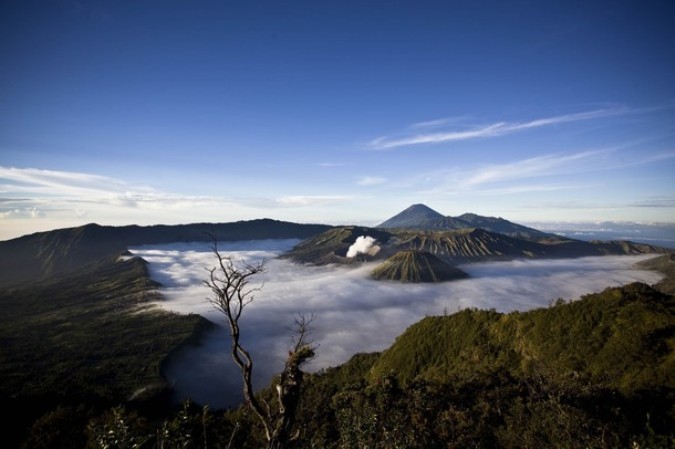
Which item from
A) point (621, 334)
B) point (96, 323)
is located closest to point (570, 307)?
point (621, 334)

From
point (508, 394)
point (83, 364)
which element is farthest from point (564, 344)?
point (83, 364)

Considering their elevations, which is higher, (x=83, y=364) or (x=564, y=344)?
(x=564, y=344)

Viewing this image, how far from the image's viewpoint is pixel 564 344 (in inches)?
1988

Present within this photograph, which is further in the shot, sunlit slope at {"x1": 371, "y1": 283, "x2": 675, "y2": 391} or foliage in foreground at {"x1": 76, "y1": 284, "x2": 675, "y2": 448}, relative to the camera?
sunlit slope at {"x1": 371, "y1": 283, "x2": 675, "y2": 391}

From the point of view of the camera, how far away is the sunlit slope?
40.7m

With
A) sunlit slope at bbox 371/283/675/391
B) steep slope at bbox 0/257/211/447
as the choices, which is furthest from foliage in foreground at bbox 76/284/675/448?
steep slope at bbox 0/257/211/447

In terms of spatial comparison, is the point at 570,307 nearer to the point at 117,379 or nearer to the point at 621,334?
the point at 621,334

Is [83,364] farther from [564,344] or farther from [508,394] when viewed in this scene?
[564,344]

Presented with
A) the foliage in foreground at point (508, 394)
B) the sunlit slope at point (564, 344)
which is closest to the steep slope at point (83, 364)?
the foliage in foreground at point (508, 394)

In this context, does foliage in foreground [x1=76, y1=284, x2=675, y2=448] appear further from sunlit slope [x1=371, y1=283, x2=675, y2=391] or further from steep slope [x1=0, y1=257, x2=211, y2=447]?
steep slope [x1=0, y1=257, x2=211, y2=447]

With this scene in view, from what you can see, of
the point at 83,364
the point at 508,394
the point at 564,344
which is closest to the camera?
the point at 508,394

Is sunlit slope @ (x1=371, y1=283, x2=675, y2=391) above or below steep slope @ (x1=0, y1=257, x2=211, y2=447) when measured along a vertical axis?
above

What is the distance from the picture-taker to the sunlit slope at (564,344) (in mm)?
40656

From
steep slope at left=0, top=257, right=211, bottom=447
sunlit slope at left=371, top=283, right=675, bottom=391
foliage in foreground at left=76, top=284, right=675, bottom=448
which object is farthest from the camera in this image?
steep slope at left=0, top=257, right=211, bottom=447
